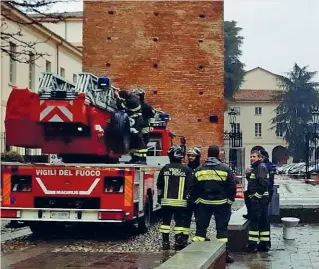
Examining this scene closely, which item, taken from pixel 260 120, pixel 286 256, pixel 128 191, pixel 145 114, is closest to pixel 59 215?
pixel 128 191

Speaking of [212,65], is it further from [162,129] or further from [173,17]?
[162,129]

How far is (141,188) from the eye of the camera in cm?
1340

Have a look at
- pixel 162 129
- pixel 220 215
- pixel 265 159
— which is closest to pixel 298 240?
pixel 265 159

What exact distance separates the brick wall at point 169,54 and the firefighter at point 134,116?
50.5 ft

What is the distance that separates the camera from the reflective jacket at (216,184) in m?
9.87

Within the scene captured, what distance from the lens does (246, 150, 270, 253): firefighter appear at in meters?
10.7

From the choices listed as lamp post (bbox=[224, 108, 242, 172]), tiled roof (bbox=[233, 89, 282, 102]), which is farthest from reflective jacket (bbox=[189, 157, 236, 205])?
tiled roof (bbox=[233, 89, 282, 102])

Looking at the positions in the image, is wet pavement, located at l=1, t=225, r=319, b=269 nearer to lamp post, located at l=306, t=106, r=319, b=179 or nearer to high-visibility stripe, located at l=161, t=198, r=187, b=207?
high-visibility stripe, located at l=161, t=198, r=187, b=207

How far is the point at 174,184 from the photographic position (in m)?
11.2

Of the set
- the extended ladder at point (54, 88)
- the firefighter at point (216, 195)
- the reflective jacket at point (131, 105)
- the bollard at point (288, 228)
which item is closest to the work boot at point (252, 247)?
the firefighter at point (216, 195)

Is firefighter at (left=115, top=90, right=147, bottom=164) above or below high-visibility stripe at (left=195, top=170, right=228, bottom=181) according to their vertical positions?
above

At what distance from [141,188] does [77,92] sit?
86.2 inches

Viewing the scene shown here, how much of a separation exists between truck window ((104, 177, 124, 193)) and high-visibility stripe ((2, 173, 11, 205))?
179 cm

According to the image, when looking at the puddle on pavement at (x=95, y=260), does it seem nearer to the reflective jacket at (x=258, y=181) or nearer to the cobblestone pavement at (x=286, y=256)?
the cobblestone pavement at (x=286, y=256)
